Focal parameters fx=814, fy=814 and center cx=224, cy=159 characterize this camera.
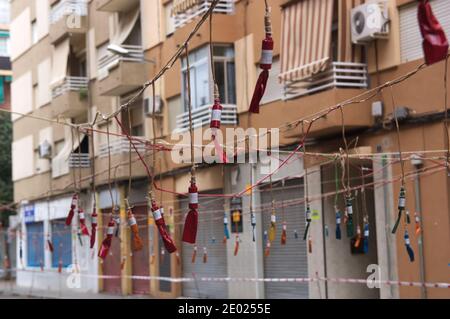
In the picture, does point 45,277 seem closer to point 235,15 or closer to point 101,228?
point 101,228

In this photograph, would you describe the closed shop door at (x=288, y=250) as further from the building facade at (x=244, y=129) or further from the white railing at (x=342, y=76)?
the white railing at (x=342, y=76)

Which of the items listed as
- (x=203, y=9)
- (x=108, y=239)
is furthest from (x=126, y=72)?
(x=108, y=239)

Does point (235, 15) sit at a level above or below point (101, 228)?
above

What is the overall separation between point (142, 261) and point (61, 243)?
6.90m

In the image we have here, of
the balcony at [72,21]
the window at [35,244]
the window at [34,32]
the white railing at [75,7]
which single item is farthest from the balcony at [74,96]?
the window at [35,244]

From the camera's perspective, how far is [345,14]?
15.6 meters

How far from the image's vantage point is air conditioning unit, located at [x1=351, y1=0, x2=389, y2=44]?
48.6 feet

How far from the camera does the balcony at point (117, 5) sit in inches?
974

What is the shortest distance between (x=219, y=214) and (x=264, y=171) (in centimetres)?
418

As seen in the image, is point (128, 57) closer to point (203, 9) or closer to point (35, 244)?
point (203, 9)

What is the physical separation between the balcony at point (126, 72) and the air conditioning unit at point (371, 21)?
9876mm

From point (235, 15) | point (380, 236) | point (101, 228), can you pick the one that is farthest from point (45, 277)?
point (380, 236)

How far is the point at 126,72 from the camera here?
77.8ft

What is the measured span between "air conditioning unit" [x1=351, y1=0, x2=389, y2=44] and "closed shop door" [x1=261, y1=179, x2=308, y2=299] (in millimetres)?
4068
